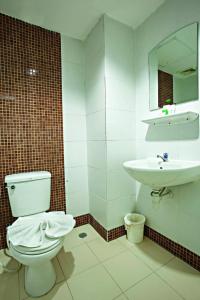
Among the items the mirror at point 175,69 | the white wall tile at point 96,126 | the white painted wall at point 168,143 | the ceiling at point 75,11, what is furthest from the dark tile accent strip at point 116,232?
the ceiling at point 75,11

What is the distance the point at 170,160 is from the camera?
142 centimetres

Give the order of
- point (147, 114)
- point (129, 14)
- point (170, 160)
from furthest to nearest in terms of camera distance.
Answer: point (147, 114) → point (129, 14) → point (170, 160)

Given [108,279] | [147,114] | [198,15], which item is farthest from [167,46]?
[108,279]

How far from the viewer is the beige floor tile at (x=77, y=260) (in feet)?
4.37

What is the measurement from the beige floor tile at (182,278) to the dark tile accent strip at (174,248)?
1.6 inches

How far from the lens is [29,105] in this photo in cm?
166

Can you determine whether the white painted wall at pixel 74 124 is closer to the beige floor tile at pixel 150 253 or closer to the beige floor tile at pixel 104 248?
the beige floor tile at pixel 104 248

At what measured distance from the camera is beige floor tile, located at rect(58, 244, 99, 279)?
4.37 feet

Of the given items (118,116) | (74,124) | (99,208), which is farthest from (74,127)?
(99,208)

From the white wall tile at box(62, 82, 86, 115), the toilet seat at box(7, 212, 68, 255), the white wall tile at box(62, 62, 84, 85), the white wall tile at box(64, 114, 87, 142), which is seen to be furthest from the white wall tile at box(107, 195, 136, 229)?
the white wall tile at box(62, 62, 84, 85)

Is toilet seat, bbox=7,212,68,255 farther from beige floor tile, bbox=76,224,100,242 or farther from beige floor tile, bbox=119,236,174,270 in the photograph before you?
beige floor tile, bbox=119,236,174,270

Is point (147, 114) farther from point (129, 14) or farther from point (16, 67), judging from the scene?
point (16, 67)

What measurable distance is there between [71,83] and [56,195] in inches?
52.7

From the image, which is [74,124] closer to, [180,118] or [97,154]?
[97,154]
